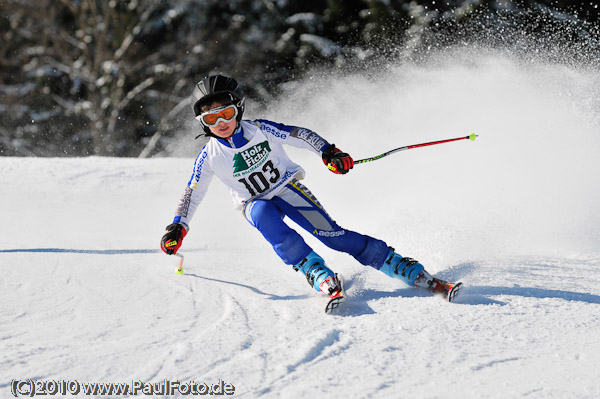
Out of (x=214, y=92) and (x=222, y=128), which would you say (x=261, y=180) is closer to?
(x=222, y=128)

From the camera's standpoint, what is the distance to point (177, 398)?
6.93 ft

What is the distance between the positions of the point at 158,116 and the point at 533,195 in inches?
564

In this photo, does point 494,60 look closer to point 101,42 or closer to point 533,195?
point 533,195

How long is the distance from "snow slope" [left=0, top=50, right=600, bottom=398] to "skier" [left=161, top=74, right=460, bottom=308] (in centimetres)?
17

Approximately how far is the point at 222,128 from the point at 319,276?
37.5 inches

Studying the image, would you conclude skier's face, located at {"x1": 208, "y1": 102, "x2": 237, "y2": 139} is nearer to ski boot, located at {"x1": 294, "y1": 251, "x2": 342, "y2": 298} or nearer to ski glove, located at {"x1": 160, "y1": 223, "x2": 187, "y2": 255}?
ski glove, located at {"x1": 160, "y1": 223, "x2": 187, "y2": 255}

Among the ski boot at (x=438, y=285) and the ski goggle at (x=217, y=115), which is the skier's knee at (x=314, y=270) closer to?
the ski boot at (x=438, y=285)

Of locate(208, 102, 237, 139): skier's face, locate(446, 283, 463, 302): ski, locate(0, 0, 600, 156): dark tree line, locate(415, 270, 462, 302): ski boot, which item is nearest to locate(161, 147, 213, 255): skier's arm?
locate(208, 102, 237, 139): skier's face

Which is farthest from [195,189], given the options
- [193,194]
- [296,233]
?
[296,233]

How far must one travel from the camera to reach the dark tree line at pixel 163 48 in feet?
54.3

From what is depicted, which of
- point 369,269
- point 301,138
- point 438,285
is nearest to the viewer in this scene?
point 438,285

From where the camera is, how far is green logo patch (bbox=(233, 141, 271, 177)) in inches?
139

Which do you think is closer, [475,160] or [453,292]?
[453,292]

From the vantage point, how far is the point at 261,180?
3561 mm
